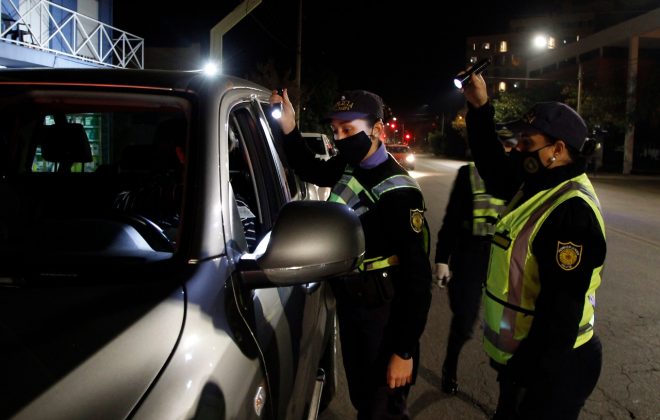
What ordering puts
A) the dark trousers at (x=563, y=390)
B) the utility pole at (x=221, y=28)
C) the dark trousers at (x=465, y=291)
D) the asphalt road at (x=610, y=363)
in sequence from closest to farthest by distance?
1. the dark trousers at (x=563, y=390)
2. the asphalt road at (x=610, y=363)
3. the dark trousers at (x=465, y=291)
4. the utility pole at (x=221, y=28)

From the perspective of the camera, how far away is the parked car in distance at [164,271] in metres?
1.24

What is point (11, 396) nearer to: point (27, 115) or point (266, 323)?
point (266, 323)

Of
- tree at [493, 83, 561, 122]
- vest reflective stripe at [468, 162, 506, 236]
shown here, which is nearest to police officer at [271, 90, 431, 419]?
vest reflective stripe at [468, 162, 506, 236]

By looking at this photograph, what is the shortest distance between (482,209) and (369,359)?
163 cm

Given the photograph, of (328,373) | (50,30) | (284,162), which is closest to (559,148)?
(284,162)

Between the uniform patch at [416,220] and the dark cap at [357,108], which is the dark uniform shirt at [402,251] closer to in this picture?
the uniform patch at [416,220]

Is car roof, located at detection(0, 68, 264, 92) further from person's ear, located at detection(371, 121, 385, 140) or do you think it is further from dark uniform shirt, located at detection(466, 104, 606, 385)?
dark uniform shirt, located at detection(466, 104, 606, 385)

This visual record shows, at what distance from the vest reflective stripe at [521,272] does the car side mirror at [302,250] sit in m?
0.92

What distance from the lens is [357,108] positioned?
9.23ft

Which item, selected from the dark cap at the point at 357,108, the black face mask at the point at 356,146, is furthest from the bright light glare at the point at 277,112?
the black face mask at the point at 356,146

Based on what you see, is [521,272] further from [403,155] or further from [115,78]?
[403,155]

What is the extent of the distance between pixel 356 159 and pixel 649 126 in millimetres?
39322

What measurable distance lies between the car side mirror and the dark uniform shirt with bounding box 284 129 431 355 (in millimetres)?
795

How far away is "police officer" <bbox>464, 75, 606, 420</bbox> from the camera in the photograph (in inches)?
85.4
